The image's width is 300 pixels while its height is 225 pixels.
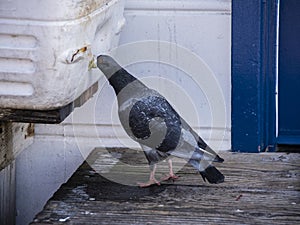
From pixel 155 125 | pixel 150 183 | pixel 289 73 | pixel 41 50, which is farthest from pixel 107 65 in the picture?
pixel 289 73

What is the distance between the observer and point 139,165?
15.0 feet

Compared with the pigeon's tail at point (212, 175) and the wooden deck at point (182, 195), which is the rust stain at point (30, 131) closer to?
the wooden deck at point (182, 195)

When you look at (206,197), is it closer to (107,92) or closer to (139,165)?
(139,165)

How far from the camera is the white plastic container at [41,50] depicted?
10.9 feet

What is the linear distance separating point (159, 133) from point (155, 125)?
5 cm

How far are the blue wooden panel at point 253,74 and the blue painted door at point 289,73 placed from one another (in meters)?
0.10

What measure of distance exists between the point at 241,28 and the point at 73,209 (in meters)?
1.45

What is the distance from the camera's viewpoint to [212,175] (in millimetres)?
4117

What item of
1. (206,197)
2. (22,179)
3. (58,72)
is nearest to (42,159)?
(22,179)

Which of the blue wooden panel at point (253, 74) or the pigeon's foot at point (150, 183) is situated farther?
the blue wooden panel at point (253, 74)

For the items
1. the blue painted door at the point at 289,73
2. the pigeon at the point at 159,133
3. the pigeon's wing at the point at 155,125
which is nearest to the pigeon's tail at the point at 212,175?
the pigeon at the point at 159,133

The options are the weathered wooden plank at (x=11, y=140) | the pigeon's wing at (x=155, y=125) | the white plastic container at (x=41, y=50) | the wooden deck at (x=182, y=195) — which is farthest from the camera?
the weathered wooden plank at (x=11, y=140)

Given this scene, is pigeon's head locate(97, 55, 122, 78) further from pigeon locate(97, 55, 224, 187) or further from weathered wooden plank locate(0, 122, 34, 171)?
weathered wooden plank locate(0, 122, 34, 171)

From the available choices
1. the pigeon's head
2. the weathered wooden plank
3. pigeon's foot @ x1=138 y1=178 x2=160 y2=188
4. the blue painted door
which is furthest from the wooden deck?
the pigeon's head
